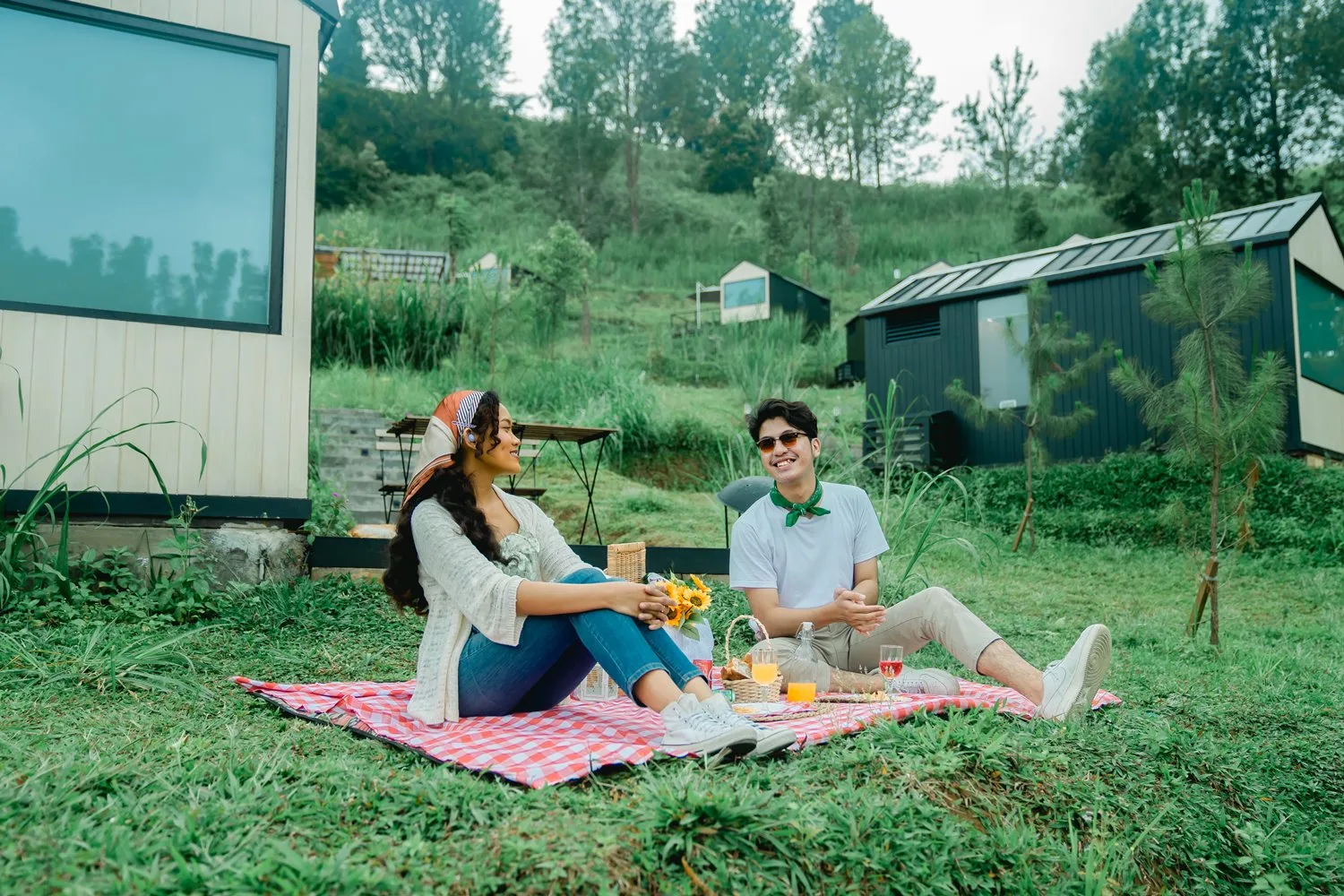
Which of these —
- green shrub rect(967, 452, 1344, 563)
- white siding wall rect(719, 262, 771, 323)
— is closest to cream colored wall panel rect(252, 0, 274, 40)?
green shrub rect(967, 452, 1344, 563)

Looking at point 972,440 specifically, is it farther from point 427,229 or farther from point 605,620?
point 427,229

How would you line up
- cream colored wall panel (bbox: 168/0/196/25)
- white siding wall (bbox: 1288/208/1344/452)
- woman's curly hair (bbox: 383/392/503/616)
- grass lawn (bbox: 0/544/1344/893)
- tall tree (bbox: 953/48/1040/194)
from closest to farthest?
grass lawn (bbox: 0/544/1344/893) → woman's curly hair (bbox: 383/392/503/616) → cream colored wall panel (bbox: 168/0/196/25) → white siding wall (bbox: 1288/208/1344/452) → tall tree (bbox: 953/48/1040/194)

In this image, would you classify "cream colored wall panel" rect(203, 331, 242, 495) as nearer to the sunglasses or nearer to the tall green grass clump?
the sunglasses

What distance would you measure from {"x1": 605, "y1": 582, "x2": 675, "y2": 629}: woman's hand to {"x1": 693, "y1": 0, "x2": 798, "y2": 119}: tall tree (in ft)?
165

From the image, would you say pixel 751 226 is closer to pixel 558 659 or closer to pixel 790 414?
pixel 790 414

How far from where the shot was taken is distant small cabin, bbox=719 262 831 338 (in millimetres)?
25594

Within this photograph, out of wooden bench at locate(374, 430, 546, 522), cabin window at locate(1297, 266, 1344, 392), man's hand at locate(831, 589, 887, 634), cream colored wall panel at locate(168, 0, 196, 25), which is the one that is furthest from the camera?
cabin window at locate(1297, 266, 1344, 392)

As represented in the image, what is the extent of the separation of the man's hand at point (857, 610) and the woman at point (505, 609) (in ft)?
2.54

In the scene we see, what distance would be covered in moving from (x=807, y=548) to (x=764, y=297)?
2232 centimetres

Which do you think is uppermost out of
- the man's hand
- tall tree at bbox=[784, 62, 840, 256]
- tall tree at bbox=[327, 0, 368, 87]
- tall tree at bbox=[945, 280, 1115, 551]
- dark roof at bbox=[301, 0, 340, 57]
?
tall tree at bbox=[327, 0, 368, 87]

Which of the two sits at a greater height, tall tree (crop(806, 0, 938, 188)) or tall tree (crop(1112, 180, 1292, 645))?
tall tree (crop(806, 0, 938, 188))

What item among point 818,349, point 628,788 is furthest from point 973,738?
point 818,349

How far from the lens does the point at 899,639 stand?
11.7ft

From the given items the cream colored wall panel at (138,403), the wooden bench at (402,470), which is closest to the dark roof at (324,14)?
the cream colored wall panel at (138,403)
